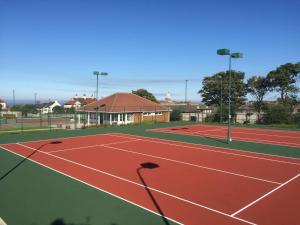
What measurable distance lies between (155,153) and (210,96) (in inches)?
1588

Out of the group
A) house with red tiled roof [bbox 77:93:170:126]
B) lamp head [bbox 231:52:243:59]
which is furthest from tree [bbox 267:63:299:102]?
lamp head [bbox 231:52:243:59]

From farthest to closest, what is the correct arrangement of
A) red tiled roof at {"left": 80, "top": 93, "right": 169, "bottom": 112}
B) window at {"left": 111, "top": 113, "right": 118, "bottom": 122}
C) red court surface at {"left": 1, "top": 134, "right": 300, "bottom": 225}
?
red tiled roof at {"left": 80, "top": 93, "right": 169, "bottom": 112} < window at {"left": 111, "top": 113, "right": 118, "bottom": 122} < red court surface at {"left": 1, "top": 134, "right": 300, "bottom": 225}

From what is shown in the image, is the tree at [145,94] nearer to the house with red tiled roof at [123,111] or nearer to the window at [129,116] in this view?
the house with red tiled roof at [123,111]

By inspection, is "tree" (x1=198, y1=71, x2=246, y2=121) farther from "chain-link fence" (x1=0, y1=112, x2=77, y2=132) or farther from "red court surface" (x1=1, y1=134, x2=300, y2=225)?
"red court surface" (x1=1, y1=134, x2=300, y2=225)

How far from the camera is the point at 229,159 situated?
15742 mm

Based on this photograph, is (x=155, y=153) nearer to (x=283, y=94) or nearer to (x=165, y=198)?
(x=165, y=198)

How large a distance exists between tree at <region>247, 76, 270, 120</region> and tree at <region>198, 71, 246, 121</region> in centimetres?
162

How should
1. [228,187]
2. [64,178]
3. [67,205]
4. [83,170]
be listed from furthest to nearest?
[83,170] < [64,178] < [228,187] < [67,205]

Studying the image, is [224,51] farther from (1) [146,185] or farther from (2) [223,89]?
(2) [223,89]

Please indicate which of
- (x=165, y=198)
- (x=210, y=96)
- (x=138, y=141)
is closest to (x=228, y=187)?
(x=165, y=198)

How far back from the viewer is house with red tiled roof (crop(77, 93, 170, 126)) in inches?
1650

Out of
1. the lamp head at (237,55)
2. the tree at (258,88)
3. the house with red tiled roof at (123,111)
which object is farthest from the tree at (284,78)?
the lamp head at (237,55)

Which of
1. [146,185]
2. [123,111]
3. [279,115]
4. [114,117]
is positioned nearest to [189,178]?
[146,185]

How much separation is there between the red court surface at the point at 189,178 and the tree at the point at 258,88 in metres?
39.0
